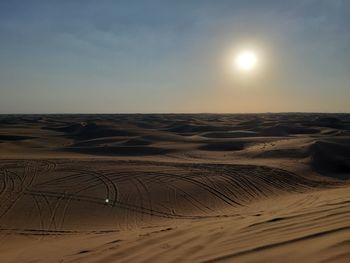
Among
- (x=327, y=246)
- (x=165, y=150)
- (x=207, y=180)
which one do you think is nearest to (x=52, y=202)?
(x=207, y=180)

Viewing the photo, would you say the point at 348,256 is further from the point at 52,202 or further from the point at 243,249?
the point at 52,202

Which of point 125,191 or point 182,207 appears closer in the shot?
point 182,207

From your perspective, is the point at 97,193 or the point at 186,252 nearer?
the point at 186,252

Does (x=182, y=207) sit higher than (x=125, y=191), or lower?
lower

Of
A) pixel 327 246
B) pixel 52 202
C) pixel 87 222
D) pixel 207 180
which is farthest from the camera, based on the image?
pixel 207 180

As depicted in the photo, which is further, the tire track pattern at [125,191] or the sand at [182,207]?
the tire track pattern at [125,191]

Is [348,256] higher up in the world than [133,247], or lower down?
higher up

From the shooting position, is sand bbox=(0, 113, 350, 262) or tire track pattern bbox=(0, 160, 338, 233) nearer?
sand bbox=(0, 113, 350, 262)

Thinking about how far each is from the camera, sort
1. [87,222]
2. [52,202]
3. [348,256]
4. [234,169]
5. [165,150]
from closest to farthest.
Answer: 1. [348,256]
2. [87,222]
3. [52,202]
4. [234,169]
5. [165,150]
